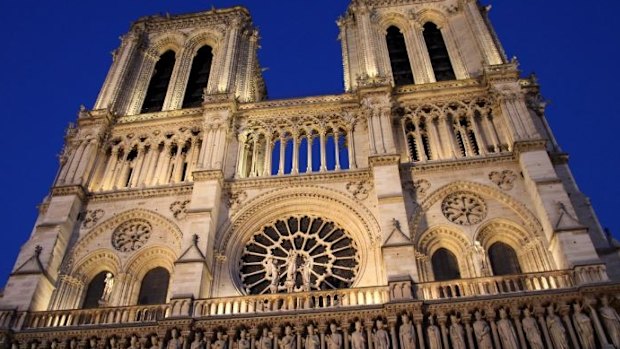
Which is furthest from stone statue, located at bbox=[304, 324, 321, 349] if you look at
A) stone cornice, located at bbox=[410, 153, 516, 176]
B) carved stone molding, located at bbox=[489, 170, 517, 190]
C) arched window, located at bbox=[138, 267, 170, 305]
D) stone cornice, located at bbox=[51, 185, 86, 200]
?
stone cornice, located at bbox=[51, 185, 86, 200]

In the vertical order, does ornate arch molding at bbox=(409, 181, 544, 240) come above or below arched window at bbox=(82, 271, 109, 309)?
above

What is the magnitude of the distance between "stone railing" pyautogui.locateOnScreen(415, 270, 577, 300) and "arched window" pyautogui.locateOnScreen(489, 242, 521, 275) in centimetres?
145

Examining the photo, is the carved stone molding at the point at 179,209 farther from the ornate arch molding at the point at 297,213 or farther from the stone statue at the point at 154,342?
the stone statue at the point at 154,342

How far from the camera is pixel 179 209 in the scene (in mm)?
20109

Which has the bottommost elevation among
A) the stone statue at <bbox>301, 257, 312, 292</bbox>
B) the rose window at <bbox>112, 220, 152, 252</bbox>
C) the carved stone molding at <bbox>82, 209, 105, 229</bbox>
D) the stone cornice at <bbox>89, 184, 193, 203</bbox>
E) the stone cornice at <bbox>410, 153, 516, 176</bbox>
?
the stone statue at <bbox>301, 257, 312, 292</bbox>

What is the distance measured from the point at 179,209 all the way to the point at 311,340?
7.42 meters

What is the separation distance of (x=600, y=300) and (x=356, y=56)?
1462cm

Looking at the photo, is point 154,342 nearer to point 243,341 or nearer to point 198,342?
point 198,342

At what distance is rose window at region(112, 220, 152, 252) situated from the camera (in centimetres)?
1956

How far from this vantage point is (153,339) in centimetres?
1562

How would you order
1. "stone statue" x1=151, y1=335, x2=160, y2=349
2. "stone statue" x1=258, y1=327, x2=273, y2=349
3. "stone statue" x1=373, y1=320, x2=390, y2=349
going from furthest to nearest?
"stone statue" x1=151, y1=335, x2=160, y2=349
"stone statue" x1=258, y1=327, x2=273, y2=349
"stone statue" x1=373, y1=320, x2=390, y2=349

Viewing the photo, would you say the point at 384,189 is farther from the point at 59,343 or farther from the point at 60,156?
the point at 60,156

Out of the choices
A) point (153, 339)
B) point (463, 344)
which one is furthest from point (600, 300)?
point (153, 339)

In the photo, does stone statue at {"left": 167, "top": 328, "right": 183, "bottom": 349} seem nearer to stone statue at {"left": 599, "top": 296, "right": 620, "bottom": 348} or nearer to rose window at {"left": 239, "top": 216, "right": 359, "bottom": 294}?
rose window at {"left": 239, "top": 216, "right": 359, "bottom": 294}
